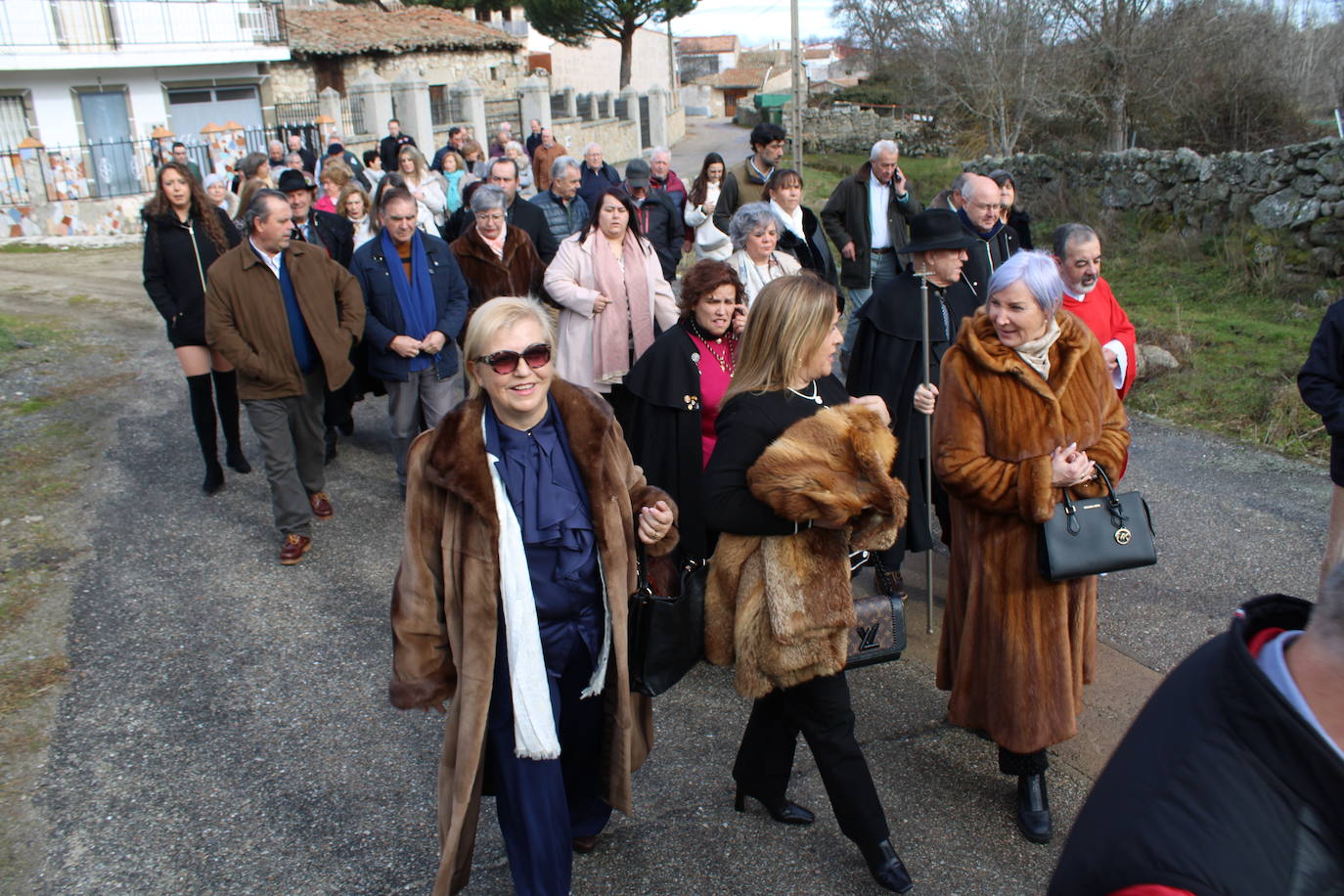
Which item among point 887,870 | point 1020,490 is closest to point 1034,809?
point 887,870

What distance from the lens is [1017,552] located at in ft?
12.1

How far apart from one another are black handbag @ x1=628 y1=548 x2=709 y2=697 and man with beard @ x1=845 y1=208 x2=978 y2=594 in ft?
6.55

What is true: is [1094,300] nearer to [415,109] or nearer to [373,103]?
[415,109]

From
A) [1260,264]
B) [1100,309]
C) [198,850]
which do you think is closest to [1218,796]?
[198,850]

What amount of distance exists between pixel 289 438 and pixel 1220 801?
5787 mm

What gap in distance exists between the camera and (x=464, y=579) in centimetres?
301

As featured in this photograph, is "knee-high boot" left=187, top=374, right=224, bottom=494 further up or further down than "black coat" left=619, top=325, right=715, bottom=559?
further down

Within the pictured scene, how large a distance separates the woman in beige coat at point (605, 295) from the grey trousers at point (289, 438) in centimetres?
155

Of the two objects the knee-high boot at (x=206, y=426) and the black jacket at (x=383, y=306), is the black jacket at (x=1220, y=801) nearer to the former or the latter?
the black jacket at (x=383, y=306)

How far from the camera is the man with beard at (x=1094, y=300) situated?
5.04 m

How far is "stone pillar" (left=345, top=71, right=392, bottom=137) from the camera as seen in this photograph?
90.3 ft

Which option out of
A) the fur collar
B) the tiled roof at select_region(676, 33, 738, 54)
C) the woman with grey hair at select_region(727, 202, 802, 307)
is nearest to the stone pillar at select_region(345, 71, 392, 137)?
the woman with grey hair at select_region(727, 202, 802, 307)

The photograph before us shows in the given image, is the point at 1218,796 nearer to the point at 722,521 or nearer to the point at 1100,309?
the point at 722,521

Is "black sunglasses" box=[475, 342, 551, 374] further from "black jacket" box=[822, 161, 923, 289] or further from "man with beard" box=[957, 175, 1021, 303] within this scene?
"black jacket" box=[822, 161, 923, 289]
